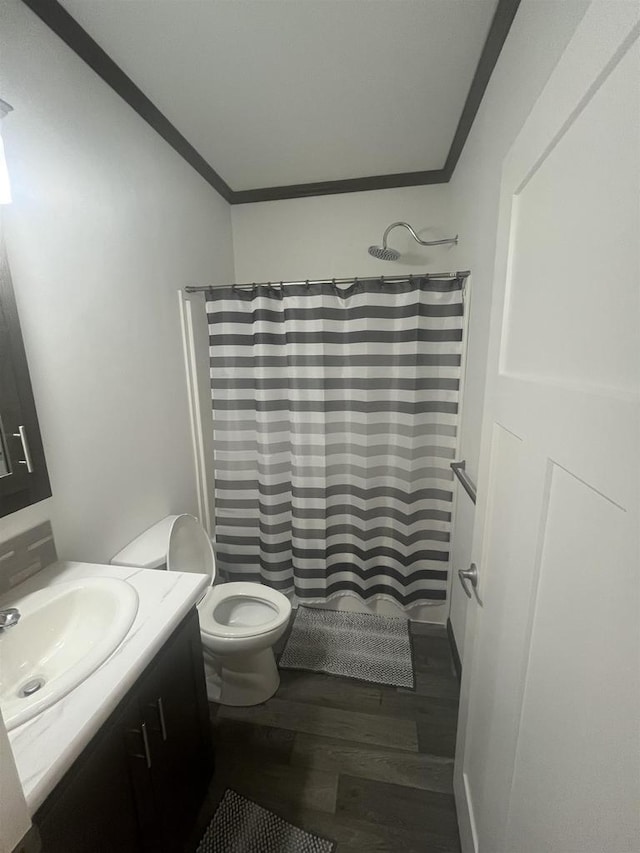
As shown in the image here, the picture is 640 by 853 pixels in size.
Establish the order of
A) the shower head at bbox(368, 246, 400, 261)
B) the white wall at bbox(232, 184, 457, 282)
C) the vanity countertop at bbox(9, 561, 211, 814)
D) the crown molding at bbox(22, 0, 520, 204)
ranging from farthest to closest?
1. the white wall at bbox(232, 184, 457, 282)
2. the shower head at bbox(368, 246, 400, 261)
3. the crown molding at bbox(22, 0, 520, 204)
4. the vanity countertop at bbox(9, 561, 211, 814)

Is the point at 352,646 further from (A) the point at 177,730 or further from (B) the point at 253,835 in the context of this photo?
(A) the point at 177,730

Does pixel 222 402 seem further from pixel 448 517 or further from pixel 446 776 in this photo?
pixel 446 776

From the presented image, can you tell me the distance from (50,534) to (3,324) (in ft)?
2.09

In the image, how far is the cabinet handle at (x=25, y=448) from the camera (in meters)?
0.97

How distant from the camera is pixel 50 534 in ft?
3.51

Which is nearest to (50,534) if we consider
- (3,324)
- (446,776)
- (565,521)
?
(3,324)

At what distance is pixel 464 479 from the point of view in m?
1.46

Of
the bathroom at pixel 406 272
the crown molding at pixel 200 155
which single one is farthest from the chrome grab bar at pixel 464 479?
the crown molding at pixel 200 155

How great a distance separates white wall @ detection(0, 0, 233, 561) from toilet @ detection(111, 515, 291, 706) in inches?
4.8

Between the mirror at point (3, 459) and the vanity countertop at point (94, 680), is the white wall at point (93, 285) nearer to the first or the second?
the mirror at point (3, 459)

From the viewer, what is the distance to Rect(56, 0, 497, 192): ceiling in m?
1.06

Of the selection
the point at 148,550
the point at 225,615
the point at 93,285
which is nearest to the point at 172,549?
the point at 148,550

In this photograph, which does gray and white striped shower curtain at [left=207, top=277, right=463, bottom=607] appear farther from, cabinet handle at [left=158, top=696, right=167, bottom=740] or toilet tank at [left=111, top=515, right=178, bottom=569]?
cabinet handle at [left=158, top=696, right=167, bottom=740]

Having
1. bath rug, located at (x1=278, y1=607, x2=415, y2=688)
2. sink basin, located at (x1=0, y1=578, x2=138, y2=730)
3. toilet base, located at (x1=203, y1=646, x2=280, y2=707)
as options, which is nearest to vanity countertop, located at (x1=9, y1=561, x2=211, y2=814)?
sink basin, located at (x1=0, y1=578, x2=138, y2=730)
